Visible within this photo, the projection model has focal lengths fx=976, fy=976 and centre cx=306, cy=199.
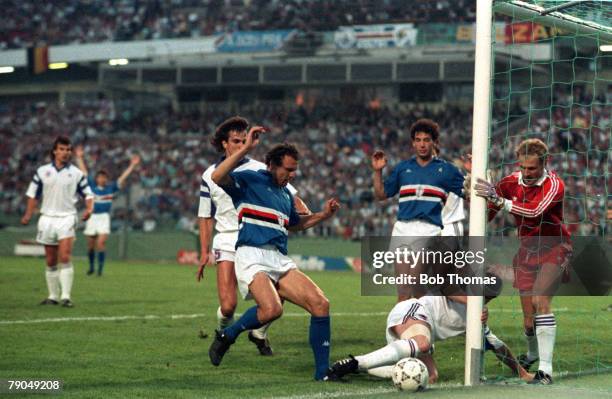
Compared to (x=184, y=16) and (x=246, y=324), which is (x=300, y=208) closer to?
(x=246, y=324)

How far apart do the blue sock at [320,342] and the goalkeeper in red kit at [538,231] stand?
1.63 metres

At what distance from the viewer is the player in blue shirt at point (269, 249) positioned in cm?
771

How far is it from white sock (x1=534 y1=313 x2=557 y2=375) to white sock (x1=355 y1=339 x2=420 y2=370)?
112 centimetres

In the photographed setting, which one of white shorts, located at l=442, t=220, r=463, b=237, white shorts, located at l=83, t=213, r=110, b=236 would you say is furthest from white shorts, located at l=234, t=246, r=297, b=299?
white shorts, located at l=83, t=213, r=110, b=236

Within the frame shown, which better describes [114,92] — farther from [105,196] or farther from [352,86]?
[105,196]

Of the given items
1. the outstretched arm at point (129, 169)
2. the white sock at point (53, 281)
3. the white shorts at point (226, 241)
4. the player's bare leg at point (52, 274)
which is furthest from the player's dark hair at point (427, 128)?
the outstretched arm at point (129, 169)

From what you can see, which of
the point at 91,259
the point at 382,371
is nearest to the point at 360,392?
the point at 382,371

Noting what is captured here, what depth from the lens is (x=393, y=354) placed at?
716 cm

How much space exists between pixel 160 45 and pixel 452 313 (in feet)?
113

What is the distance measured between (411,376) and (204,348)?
3.29m

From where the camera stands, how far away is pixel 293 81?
40.7 metres

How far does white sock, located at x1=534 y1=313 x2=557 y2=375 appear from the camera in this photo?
7.61 metres

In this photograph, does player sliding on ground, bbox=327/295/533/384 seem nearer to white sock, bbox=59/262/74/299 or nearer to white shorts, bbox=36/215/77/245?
white shorts, bbox=36/215/77/245

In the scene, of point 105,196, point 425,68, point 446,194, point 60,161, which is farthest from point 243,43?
point 446,194
